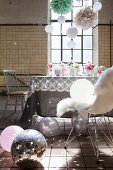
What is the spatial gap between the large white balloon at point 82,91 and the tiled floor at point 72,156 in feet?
1.88

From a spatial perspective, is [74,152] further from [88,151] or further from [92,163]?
[92,163]

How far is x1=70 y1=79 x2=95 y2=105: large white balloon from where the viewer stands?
111 inches

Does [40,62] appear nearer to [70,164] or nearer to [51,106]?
[51,106]

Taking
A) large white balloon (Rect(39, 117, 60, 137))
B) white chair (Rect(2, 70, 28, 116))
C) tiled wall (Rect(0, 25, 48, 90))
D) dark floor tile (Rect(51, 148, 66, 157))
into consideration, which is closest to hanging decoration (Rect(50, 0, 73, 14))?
white chair (Rect(2, 70, 28, 116))

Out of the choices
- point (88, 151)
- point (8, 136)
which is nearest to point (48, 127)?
point (88, 151)

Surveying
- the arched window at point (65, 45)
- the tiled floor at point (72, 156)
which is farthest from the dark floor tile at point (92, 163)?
the arched window at point (65, 45)

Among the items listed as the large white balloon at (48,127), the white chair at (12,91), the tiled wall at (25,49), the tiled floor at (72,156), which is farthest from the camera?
the tiled wall at (25,49)

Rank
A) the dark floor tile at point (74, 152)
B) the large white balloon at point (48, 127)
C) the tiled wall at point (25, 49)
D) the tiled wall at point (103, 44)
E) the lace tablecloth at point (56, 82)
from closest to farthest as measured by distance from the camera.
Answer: the dark floor tile at point (74, 152)
the large white balloon at point (48, 127)
the lace tablecloth at point (56, 82)
the tiled wall at point (103, 44)
the tiled wall at point (25, 49)

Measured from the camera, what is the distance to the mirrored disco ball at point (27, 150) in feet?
7.88

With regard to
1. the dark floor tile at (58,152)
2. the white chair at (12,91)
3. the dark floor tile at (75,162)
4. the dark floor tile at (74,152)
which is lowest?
the dark floor tile at (58,152)

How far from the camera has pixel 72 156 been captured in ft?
9.40

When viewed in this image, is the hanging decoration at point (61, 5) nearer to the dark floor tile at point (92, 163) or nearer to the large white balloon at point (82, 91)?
the large white balloon at point (82, 91)

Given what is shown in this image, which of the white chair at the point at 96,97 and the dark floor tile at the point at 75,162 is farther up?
the white chair at the point at 96,97

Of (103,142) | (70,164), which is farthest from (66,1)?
(70,164)
